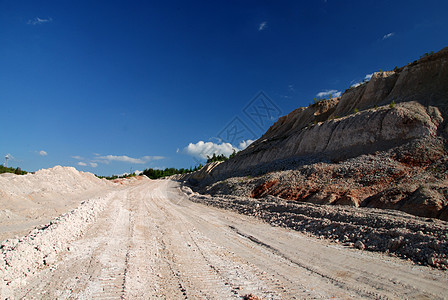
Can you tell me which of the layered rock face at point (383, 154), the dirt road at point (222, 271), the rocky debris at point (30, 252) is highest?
the layered rock face at point (383, 154)

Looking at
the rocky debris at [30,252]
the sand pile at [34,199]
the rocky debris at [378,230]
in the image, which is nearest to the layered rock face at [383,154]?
the rocky debris at [378,230]

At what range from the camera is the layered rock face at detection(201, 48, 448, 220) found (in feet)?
37.2

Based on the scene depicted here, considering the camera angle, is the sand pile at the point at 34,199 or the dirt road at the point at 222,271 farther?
the sand pile at the point at 34,199

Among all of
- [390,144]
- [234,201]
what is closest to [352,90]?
[390,144]

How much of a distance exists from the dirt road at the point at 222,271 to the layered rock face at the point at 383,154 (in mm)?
5929

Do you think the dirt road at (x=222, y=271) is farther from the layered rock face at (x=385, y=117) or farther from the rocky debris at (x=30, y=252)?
the layered rock face at (x=385, y=117)

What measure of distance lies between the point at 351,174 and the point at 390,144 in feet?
13.6

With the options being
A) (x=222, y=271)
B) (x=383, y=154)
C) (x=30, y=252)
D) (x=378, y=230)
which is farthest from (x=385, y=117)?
(x=30, y=252)

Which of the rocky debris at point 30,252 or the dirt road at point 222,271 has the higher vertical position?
the rocky debris at point 30,252

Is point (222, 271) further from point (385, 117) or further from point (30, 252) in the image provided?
point (385, 117)

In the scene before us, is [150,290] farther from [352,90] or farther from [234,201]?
[352,90]

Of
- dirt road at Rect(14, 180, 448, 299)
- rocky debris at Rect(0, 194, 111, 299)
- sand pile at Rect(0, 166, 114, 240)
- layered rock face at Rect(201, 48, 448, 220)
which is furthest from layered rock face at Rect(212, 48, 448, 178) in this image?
sand pile at Rect(0, 166, 114, 240)

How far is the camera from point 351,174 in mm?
14320

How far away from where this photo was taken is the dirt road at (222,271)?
391 cm
